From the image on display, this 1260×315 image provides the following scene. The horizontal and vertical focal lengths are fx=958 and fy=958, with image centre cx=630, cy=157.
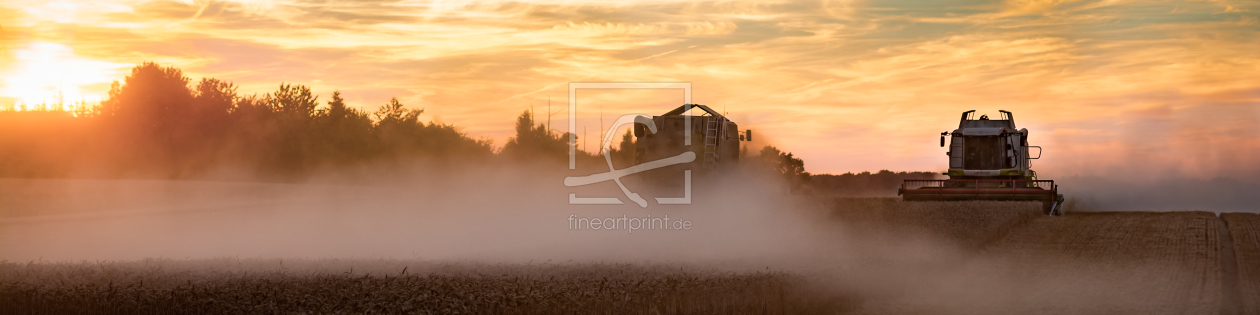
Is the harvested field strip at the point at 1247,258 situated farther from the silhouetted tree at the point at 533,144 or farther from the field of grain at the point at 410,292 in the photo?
the silhouetted tree at the point at 533,144

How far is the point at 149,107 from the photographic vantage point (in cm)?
6844

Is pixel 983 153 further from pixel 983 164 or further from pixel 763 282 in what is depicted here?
pixel 763 282

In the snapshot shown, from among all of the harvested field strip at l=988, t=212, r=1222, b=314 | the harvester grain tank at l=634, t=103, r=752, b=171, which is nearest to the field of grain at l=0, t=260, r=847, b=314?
the harvested field strip at l=988, t=212, r=1222, b=314

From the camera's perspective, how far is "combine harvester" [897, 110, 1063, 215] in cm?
3966

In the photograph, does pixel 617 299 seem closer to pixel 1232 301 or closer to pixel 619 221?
pixel 1232 301

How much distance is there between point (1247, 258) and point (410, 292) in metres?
20.0

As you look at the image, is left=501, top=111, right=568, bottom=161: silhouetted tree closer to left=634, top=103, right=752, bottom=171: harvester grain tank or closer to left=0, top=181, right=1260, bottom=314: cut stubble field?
left=634, top=103, right=752, bottom=171: harvester grain tank

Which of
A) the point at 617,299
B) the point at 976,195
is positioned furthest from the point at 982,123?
the point at 617,299

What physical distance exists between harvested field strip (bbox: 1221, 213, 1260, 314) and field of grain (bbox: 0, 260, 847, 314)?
6657mm

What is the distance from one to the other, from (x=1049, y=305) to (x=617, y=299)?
781cm

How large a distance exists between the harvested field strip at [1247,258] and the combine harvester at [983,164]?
22.5 feet

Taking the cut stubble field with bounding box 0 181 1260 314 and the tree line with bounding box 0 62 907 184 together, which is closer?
the cut stubble field with bounding box 0 181 1260 314

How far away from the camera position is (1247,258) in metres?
22.5

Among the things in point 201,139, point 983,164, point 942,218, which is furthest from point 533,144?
point 942,218
